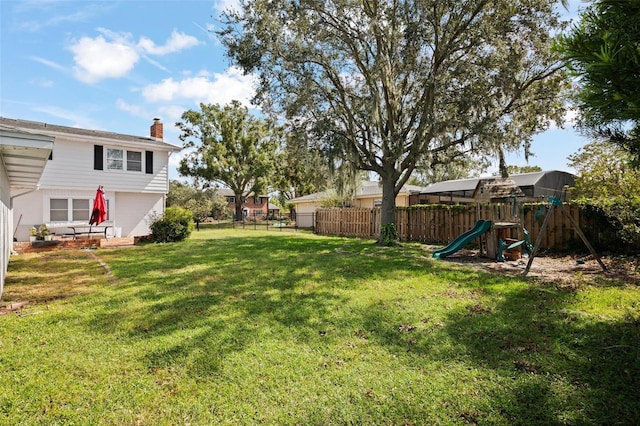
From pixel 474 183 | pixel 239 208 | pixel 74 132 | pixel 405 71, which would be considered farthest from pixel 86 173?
pixel 474 183

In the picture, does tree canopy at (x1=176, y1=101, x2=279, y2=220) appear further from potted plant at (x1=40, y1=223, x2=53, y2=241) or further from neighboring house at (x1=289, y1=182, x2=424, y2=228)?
potted plant at (x1=40, y1=223, x2=53, y2=241)

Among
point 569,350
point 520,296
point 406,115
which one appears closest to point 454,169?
point 406,115

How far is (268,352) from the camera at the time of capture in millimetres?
3666

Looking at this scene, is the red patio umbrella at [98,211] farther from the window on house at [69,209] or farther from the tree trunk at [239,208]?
the tree trunk at [239,208]

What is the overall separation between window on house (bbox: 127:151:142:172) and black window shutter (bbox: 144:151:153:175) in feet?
0.85

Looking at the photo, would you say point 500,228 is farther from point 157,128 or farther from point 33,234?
point 157,128

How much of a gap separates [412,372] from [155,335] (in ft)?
9.90

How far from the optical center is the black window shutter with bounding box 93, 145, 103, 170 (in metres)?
15.0

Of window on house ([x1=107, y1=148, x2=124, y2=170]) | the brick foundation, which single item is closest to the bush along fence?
the brick foundation

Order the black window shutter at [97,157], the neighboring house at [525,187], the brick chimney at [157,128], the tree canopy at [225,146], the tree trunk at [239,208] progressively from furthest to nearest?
the tree trunk at [239,208]
the tree canopy at [225,146]
the neighboring house at [525,187]
the brick chimney at [157,128]
the black window shutter at [97,157]

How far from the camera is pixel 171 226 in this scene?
1412 cm

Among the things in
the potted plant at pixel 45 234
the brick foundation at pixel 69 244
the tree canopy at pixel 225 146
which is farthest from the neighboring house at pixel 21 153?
the tree canopy at pixel 225 146

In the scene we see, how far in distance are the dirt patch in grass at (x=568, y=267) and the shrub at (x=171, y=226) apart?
10769 millimetres

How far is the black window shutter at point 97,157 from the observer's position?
15.0 metres
